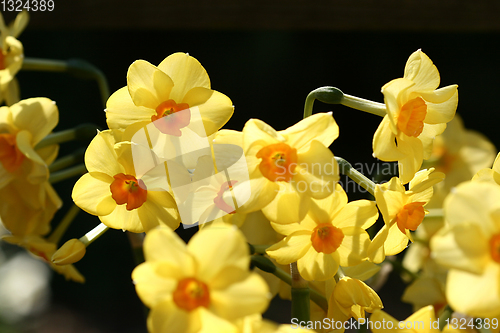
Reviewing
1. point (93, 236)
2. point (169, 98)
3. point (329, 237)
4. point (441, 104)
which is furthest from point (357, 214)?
point (93, 236)

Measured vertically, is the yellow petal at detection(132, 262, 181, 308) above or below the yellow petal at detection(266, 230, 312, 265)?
above

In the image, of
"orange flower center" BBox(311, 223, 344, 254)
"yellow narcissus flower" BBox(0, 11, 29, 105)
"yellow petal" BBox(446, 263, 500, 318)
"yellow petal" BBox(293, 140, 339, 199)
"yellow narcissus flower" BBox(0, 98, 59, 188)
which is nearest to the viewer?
"yellow petal" BBox(446, 263, 500, 318)

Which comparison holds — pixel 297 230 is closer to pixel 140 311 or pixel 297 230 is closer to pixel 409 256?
pixel 409 256

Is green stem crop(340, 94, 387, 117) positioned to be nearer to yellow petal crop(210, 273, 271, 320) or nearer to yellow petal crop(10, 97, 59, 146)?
yellow petal crop(210, 273, 271, 320)

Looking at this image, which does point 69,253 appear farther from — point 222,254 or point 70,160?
point 222,254

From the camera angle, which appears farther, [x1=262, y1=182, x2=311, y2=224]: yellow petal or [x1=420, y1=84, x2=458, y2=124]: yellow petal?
[x1=420, y1=84, x2=458, y2=124]: yellow petal

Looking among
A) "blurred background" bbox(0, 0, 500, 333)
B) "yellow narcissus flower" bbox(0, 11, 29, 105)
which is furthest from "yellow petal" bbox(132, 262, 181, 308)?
"blurred background" bbox(0, 0, 500, 333)
